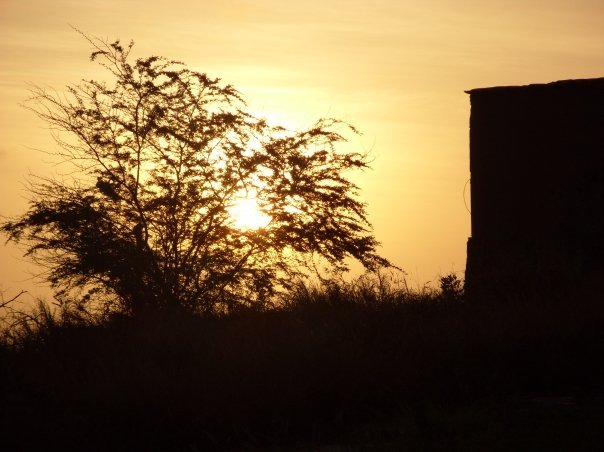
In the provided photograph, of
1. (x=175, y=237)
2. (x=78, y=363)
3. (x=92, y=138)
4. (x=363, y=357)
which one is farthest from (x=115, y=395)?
(x=92, y=138)

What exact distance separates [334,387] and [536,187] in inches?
382

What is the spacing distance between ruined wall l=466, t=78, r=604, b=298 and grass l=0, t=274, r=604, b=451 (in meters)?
4.60

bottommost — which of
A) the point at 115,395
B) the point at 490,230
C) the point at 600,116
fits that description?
the point at 115,395

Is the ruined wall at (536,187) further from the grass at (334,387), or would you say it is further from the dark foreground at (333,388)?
the dark foreground at (333,388)

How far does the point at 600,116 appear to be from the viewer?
61.7ft

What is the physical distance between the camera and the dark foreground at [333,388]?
10.1 metres

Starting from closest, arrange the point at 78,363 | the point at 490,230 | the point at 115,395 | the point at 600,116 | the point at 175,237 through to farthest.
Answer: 1. the point at 115,395
2. the point at 78,363
3. the point at 600,116
4. the point at 490,230
5. the point at 175,237

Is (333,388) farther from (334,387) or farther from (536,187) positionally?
(536,187)

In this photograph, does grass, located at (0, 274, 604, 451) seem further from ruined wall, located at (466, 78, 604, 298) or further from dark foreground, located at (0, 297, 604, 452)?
ruined wall, located at (466, 78, 604, 298)

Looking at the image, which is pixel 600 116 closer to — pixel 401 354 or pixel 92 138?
pixel 401 354

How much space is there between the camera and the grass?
998cm

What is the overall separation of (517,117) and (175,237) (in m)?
8.22

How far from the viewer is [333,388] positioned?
11258mm

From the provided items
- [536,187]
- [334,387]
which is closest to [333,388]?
[334,387]
